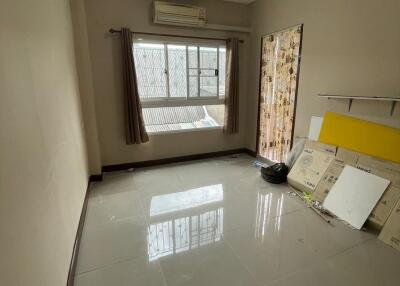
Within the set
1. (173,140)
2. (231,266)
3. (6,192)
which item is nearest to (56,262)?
(6,192)

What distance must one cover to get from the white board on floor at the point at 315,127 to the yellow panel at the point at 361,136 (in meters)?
A: 0.09

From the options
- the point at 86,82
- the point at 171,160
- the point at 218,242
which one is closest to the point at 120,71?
the point at 86,82

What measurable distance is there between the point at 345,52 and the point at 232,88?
177cm

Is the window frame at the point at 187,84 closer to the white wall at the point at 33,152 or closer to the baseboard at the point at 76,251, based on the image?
the white wall at the point at 33,152

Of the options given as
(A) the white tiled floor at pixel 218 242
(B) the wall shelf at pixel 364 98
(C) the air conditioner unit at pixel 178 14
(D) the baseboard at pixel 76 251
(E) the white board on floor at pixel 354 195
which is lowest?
(A) the white tiled floor at pixel 218 242

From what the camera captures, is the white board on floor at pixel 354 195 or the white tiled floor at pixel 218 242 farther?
the white board on floor at pixel 354 195

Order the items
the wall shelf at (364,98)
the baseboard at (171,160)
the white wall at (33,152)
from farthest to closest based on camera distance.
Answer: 1. the baseboard at (171,160)
2. the wall shelf at (364,98)
3. the white wall at (33,152)

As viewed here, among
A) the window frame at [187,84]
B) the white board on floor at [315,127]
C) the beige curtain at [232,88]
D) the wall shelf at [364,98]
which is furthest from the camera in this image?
the beige curtain at [232,88]

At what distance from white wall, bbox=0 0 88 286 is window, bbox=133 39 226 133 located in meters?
1.62

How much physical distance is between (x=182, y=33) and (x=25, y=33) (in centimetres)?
267

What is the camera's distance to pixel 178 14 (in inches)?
133

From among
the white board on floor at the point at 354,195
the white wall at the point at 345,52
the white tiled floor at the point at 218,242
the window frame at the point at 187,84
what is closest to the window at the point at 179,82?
the window frame at the point at 187,84

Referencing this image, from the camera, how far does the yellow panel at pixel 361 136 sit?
2.22m

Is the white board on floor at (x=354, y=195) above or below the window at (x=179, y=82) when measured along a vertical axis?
below
